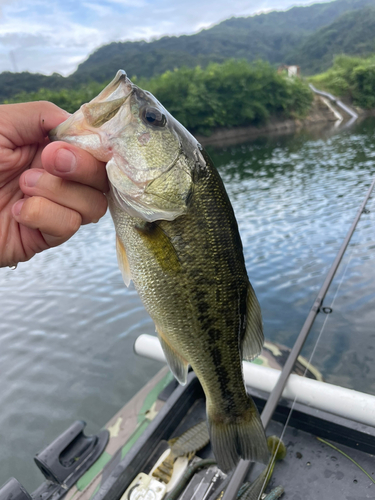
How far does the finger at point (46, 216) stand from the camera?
1521mm

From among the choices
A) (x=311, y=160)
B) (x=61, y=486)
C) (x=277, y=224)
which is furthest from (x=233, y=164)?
(x=61, y=486)

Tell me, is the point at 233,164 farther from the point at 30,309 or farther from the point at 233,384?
the point at 233,384

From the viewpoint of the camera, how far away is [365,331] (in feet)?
19.9

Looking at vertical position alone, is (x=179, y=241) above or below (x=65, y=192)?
below

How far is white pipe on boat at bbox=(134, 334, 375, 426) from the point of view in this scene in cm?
254

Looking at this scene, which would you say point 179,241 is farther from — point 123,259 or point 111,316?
point 111,316

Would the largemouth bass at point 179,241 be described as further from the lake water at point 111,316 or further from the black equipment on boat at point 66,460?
the lake water at point 111,316

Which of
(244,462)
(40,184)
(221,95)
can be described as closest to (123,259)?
(40,184)

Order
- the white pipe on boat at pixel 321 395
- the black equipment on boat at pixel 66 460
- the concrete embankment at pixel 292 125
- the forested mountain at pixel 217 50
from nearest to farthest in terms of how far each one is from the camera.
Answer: the white pipe on boat at pixel 321 395
the black equipment on boat at pixel 66 460
the concrete embankment at pixel 292 125
the forested mountain at pixel 217 50

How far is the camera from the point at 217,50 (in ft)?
508

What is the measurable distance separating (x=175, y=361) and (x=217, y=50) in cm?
17686

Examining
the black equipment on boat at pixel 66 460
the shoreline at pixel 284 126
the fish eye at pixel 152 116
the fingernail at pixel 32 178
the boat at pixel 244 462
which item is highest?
the fish eye at pixel 152 116

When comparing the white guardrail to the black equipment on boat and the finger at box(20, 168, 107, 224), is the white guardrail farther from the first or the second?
the finger at box(20, 168, 107, 224)

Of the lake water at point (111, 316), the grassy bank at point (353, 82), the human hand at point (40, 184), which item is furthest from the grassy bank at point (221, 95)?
the human hand at point (40, 184)
